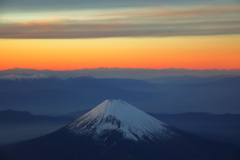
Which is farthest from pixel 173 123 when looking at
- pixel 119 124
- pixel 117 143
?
pixel 117 143

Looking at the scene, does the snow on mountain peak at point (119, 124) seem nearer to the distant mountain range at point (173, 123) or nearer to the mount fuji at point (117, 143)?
the mount fuji at point (117, 143)

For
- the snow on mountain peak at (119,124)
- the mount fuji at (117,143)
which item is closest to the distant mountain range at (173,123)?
the mount fuji at (117,143)

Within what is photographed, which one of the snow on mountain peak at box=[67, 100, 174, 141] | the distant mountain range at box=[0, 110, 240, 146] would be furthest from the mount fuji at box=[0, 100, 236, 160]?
the distant mountain range at box=[0, 110, 240, 146]

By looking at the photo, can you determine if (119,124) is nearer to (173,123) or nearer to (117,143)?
(117,143)

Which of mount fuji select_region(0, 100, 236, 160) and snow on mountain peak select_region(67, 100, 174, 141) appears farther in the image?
snow on mountain peak select_region(67, 100, 174, 141)

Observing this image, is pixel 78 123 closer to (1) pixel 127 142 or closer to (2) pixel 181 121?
(1) pixel 127 142

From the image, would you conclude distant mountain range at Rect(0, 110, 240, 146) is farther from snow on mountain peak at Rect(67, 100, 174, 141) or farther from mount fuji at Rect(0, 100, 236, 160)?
snow on mountain peak at Rect(67, 100, 174, 141)

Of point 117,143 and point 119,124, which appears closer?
point 117,143

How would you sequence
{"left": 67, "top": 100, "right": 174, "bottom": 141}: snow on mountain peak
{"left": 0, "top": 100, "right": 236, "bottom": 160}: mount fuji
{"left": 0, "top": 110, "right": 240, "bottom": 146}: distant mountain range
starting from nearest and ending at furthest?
1. {"left": 0, "top": 100, "right": 236, "bottom": 160}: mount fuji
2. {"left": 67, "top": 100, "right": 174, "bottom": 141}: snow on mountain peak
3. {"left": 0, "top": 110, "right": 240, "bottom": 146}: distant mountain range
